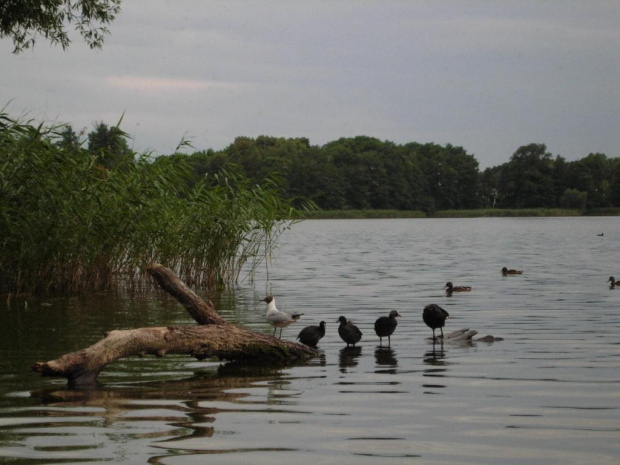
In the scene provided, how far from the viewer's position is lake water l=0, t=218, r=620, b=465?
293 inches

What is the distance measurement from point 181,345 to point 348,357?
3025mm

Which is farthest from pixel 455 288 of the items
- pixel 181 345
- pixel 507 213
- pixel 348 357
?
pixel 507 213

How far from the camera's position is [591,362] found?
12156 millimetres

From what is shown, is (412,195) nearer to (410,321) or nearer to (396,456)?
(410,321)

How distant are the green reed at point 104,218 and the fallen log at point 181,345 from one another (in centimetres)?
790

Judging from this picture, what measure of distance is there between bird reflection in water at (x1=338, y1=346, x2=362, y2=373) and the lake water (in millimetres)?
17

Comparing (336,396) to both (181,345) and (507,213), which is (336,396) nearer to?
(181,345)

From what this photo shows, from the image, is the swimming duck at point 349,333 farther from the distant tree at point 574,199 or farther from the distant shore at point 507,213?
the distant tree at point 574,199

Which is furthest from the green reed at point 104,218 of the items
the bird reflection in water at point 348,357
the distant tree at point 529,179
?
the distant tree at point 529,179

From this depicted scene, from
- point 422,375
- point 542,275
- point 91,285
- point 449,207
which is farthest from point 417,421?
point 449,207

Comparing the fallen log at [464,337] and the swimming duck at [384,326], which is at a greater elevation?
the swimming duck at [384,326]

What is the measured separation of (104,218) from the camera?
65.7 feet

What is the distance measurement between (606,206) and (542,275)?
133830 millimetres

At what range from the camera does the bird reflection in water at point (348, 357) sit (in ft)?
39.8
